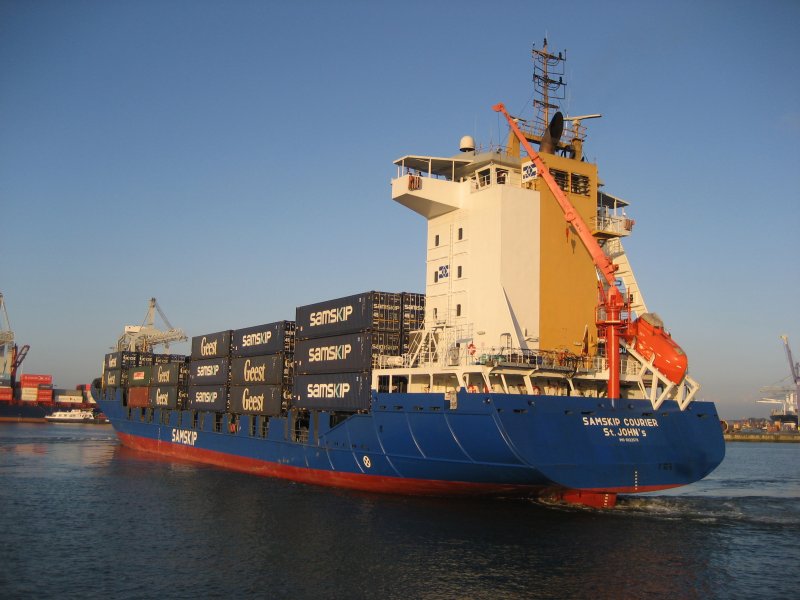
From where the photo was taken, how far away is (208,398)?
44594 mm

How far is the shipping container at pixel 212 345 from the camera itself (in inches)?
1754

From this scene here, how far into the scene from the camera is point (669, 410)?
1067 inches

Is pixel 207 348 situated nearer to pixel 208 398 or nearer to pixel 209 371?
pixel 209 371

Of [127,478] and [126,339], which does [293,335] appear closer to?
[127,478]

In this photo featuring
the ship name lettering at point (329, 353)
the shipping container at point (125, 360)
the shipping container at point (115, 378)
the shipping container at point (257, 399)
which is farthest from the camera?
the shipping container at point (125, 360)

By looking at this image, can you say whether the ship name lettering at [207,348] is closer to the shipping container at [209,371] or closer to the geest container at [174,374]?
the shipping container at [209,371]

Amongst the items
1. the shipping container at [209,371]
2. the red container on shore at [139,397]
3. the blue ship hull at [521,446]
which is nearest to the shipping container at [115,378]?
Answer: the red container on shore at [139,397]

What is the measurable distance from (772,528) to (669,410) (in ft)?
17.5

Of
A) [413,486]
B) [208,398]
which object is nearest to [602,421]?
[413,486]

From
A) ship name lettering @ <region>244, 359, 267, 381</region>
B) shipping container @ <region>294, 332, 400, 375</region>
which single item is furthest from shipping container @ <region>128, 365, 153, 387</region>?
shipping container @ <region>294, 332, 400, 375</region>

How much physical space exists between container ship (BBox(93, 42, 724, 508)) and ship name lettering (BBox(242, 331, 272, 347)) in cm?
153

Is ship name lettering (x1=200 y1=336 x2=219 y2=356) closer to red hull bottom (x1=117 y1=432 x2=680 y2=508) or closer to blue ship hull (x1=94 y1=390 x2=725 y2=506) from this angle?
red hull bottom (x1=117 y1=432 x2=680 y2=508)

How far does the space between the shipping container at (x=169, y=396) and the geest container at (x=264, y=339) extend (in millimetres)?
8748

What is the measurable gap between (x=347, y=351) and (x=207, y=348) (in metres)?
18.0
